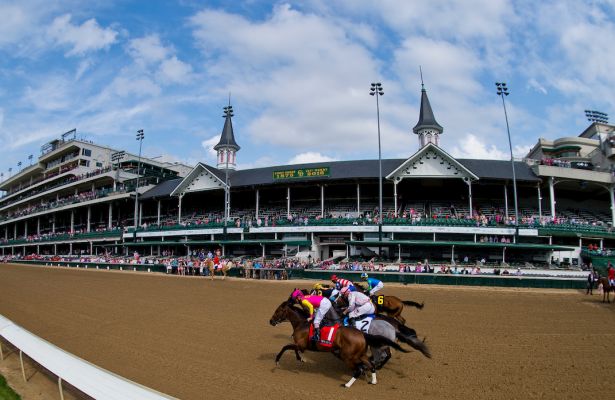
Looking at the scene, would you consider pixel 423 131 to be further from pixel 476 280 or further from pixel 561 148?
pixel 476 280

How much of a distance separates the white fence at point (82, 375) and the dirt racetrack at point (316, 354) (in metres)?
1.35

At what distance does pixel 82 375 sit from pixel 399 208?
101ft

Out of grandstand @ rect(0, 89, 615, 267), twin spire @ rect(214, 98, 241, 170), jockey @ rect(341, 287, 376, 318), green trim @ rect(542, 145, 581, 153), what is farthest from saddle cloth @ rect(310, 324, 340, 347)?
green trim @ rect(542, 145, 581, 153)

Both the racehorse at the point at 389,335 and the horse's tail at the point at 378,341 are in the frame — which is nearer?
the horse's tail at the point at 378,341

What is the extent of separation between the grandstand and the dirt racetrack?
12.0m

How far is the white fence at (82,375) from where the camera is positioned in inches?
183

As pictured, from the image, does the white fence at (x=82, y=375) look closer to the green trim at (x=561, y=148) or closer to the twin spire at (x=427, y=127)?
the twin spire at (x=427, y=127)

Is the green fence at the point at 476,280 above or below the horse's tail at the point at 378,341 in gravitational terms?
below

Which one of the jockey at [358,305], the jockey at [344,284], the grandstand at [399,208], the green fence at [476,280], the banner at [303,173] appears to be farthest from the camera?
the banner at [303,173]

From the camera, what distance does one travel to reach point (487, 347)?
887 centimetres

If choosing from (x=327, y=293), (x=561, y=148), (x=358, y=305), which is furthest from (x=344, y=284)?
(x=561, y=148)

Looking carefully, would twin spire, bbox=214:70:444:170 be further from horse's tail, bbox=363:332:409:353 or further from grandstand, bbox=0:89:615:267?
horse's tail, bbox=363:332:409:353

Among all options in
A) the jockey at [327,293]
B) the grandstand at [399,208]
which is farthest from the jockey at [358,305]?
the grandstand at [399,208]

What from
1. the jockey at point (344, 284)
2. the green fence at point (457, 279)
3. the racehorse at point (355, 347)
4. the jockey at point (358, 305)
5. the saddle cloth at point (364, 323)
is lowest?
the green fence at point (457, 279)
